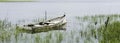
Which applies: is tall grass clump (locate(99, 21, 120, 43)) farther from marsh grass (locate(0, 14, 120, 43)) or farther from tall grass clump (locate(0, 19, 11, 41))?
tall grass clump (locate(0, 19, 11, 41))

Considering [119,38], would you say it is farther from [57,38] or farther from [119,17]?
[57,38]

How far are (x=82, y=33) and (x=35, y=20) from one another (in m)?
0.41

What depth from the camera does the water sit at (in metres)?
2.82

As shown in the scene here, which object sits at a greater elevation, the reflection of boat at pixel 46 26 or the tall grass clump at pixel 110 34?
the reflection of boat at pixel 46 26

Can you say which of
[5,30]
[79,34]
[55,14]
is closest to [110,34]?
[79,34]

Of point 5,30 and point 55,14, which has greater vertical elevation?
point 55,14

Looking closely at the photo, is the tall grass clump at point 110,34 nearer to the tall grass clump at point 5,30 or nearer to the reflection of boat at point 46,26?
the reflection of boat at point 46,26

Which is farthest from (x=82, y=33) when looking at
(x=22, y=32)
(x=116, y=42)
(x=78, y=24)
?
(x=22, y=32)

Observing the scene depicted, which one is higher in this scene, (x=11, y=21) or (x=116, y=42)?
(x=11, y=21)

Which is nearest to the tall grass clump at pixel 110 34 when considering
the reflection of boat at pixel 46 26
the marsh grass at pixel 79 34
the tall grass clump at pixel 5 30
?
the marsh grass at pixel 79 34

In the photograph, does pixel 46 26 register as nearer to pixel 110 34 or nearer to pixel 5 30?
pixel 5 30

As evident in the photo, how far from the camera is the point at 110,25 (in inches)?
113

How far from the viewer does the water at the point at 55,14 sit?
2824 millimetres

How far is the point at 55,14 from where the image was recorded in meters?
2.85
